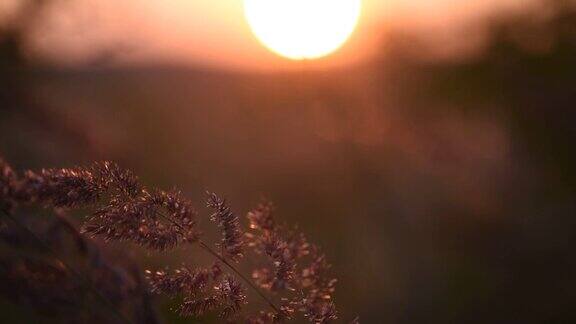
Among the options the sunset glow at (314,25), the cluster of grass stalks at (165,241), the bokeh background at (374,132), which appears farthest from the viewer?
the sunset glow at (314,25)

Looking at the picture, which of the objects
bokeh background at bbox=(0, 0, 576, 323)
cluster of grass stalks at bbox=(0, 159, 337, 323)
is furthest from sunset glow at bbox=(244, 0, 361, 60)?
cluster of grass stalks at bbox=(0, 159, 337, 323)

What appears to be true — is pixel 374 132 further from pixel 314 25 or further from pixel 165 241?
pixel 165 241

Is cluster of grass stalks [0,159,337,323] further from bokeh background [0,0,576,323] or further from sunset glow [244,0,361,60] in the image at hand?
sunset glow [244,0,361,60]

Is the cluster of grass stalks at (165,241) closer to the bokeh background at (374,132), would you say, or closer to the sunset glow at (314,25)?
the bokeh background at (374,132)

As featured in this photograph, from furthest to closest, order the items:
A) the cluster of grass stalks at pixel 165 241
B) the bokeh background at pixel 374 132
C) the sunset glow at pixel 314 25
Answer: the sunset glow at pixel 314 25 < the bokeh background at pixel 374 132 < the cluster of grass stalks at pixel 165 241

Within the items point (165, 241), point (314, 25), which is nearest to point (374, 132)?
point (314, 25)

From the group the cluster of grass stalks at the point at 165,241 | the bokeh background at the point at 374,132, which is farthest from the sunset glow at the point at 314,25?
the cluster of grass stalks at the point at 165,241

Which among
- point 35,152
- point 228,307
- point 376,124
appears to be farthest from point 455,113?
point 228,307
